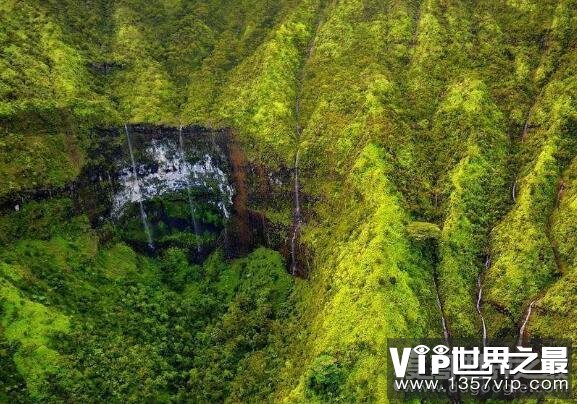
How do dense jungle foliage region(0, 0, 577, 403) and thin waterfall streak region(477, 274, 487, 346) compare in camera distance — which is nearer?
dense jungle foliage region(0, 0, 577, 403)

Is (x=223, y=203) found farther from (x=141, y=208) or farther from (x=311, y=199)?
(x=311, y=199)

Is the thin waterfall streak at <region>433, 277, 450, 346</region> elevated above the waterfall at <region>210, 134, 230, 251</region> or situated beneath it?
situated beneath

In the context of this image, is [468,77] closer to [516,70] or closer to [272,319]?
[516,70]

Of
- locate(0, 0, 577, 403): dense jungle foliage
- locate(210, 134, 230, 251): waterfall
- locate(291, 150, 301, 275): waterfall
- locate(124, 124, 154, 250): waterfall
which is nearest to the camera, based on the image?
locate(0, 0, 577, 403): dense jungle foliage

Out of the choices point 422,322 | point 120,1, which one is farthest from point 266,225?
point 120,1

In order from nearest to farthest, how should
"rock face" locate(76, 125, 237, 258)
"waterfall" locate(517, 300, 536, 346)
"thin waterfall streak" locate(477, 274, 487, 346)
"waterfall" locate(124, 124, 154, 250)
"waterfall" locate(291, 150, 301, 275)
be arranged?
"waterfall" locate(517, 300, 536, 346)
"thin waterfall streak" locate(477, 274, 487, 346)
"waterfall" locate(291, 150, 301, 275)
"rock face" locate(76, 125, 237, 258)
"waterfall" locate(124, 124, 154, 250)

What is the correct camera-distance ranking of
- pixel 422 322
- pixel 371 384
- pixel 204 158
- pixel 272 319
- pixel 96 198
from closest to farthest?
pixel 371 384 < pixel 422 322 < pixel 272 319 < pixel 96 198 < pixel 204 158

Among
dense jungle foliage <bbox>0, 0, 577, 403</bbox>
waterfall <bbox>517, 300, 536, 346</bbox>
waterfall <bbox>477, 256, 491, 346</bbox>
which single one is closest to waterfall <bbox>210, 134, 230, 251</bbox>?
dense jungle foliage <bbox>0, 0, 577, 403</bbox>

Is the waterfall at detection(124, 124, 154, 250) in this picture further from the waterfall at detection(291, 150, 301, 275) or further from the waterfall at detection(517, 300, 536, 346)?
the waterfall at detection(517, 300, 536, 346)
